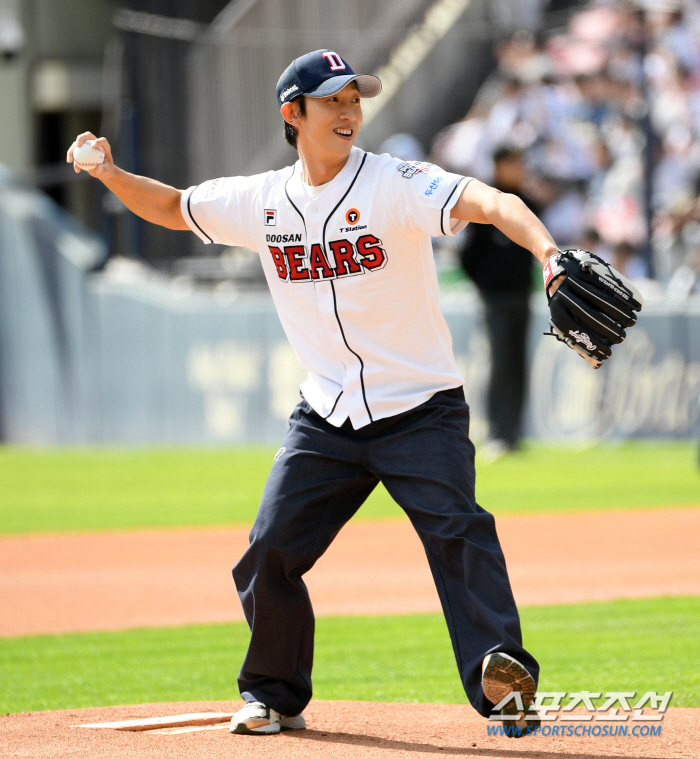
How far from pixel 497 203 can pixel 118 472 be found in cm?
1111

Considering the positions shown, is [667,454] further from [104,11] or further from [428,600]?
[104,11]

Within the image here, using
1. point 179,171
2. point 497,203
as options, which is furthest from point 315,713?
point 179,171

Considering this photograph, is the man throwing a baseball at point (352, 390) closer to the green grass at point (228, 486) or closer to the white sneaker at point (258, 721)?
the white sneaker at point (258, 721)

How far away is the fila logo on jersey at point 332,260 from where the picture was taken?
4.11 m

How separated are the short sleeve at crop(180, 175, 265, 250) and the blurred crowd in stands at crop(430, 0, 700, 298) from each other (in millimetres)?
10916

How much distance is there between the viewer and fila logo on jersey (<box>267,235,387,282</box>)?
4.11 m

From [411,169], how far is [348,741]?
1.79 meters

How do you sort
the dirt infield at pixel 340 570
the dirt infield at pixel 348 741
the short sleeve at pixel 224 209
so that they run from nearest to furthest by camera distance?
the dirt infield at pixel 348 741, the short sleeve at pixel 224 209, the dirt infield at pixel 340 570

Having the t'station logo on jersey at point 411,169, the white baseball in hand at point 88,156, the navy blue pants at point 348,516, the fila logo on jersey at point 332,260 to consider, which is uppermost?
the white baseball in hand at point 88,156

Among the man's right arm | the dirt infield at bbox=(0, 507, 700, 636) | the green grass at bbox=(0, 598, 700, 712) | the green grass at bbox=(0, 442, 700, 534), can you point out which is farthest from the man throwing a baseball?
the green grass at bbox=(0, 442, 700, 534)

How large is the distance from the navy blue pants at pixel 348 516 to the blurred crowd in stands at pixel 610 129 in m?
11.2

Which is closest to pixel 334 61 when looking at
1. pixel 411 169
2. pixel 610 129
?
pixel 411 169

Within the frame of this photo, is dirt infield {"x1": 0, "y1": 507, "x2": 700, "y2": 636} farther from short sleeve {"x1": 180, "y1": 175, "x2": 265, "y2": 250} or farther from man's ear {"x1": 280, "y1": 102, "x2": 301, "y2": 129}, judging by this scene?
man's ear {"x1": 280, "y1": 102, "x2": 301, "y2": 129}

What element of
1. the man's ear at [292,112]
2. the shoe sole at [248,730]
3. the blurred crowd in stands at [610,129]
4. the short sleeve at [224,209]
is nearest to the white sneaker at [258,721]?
the shoe sole at [248,730]
